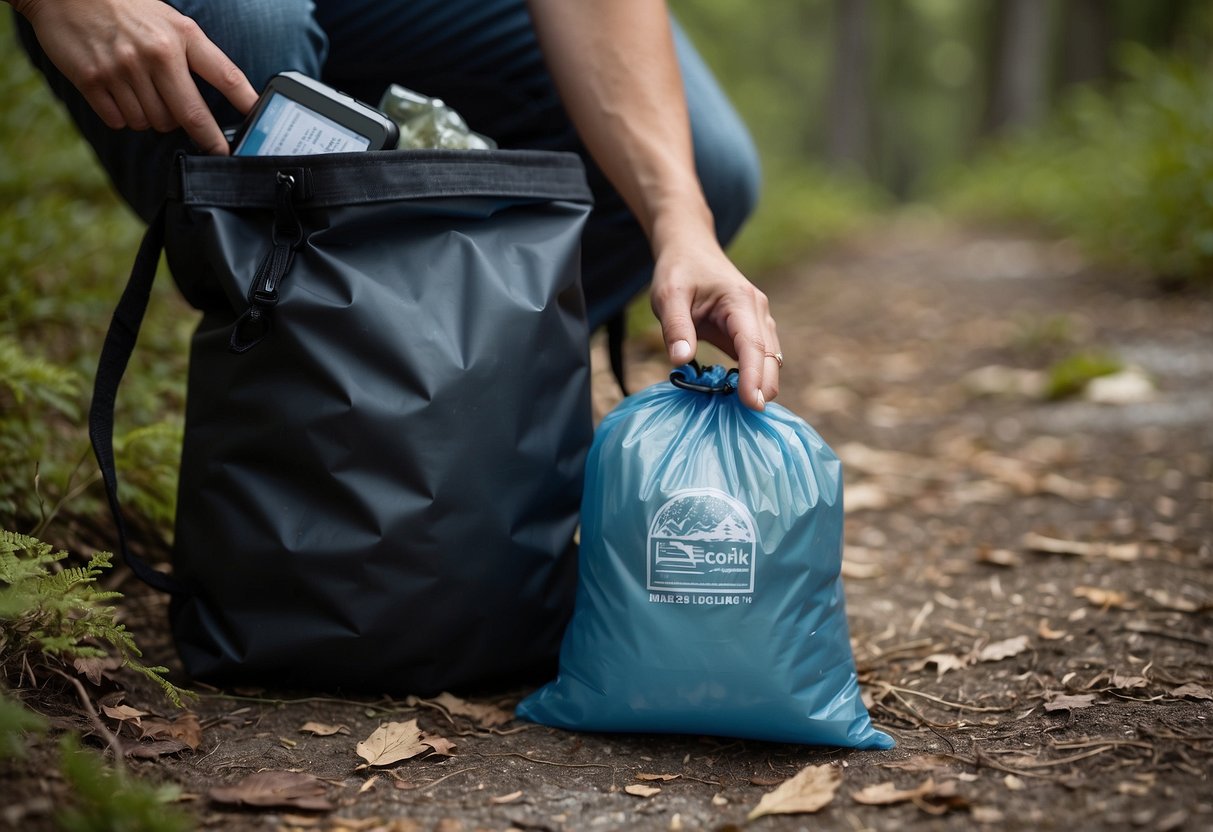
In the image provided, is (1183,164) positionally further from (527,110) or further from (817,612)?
(817,612)

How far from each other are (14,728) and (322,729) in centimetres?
45

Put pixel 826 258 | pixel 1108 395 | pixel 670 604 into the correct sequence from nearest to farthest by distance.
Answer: pixel 670 604 → pixel 1108 395 → pixel 826 258

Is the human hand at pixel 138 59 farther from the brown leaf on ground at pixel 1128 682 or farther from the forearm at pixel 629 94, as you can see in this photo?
the brown leaf on ground at pixel 1128 682

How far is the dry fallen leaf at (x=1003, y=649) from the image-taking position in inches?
62.4

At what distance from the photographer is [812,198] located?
32.8 feet

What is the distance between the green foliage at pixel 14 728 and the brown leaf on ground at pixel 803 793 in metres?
0.75

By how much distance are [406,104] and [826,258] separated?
7.02 meters

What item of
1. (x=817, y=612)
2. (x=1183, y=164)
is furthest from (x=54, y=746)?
(x=1183, y=164)

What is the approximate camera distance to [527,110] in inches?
76.8

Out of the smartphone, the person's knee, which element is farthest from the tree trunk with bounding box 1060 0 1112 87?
the smartphone

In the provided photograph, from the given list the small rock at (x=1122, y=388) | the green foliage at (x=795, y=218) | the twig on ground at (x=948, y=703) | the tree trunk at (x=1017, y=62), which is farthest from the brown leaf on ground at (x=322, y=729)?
the tree trunk at (x=1017, y=62)

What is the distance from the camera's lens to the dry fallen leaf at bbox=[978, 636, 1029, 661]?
5.20 feet

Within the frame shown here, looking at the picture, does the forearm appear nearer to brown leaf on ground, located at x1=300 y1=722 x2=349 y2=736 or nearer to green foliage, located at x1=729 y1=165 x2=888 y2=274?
brown leaf on ground, located at x1=300 y1=722 x2=349 y2=736

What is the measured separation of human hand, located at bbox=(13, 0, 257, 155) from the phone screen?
44 mm
